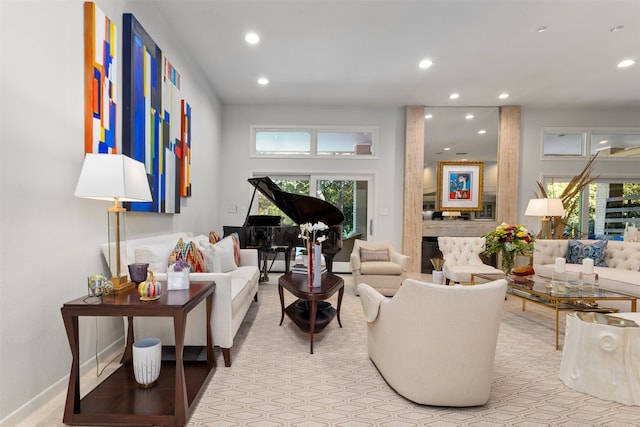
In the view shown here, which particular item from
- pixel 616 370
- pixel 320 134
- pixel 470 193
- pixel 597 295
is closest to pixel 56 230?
pixel 616 370

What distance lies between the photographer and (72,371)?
1.71 metres

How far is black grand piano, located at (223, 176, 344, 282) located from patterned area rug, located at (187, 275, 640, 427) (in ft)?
5.26

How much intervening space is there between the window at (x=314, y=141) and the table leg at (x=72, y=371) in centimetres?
495

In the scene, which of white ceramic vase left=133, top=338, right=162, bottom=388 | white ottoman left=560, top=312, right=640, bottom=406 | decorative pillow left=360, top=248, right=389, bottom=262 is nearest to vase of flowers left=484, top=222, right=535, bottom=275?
decorative pillow left=360, top=248, right=389, bottom=262

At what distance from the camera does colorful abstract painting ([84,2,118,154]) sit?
2234 mm

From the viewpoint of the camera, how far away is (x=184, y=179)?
4078 mm

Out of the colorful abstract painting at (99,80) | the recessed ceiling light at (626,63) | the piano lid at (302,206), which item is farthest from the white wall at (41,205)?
the recessed ceiling light at (626,63)

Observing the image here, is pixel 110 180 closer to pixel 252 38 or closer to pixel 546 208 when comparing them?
pixel 252 38

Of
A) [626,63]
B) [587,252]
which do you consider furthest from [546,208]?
[626,63]

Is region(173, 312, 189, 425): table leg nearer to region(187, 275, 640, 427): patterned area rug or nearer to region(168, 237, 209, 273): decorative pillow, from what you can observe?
region(187, 275, 640, 427): patterned area rug

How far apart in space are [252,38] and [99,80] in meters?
2.11

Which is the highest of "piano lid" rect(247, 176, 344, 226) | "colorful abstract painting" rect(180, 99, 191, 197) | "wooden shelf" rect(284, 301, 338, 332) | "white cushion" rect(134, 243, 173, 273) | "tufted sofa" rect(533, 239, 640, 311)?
"colorful abstract painting" rect(180, 99, 191, 197)

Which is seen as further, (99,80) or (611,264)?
(611,264)

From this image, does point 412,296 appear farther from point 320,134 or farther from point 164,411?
point 320,134
